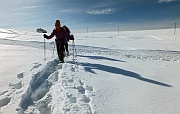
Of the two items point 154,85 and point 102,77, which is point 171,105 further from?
point 102,77

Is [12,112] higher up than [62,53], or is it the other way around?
[62,53]

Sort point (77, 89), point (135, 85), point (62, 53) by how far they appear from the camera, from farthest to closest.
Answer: point (62, 53), point (135, 85), point (77, 89)

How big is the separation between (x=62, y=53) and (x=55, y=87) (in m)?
3.60

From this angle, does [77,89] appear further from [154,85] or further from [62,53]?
[62,53]

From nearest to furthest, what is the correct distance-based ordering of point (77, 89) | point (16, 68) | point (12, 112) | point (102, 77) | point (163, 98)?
point (12, 112), point (163, 98), point (77, 89), point (102, 77), point (16, 68)

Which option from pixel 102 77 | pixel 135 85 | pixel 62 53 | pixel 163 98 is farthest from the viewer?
pixel 62 53

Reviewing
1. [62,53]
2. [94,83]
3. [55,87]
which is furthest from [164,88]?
[62,53]

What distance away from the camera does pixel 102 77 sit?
5.64m

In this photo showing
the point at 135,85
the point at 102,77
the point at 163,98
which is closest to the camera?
the point at 163,98

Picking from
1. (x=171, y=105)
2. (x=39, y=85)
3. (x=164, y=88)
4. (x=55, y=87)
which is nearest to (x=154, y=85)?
(x=164, y=88)

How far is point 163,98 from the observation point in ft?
13.2

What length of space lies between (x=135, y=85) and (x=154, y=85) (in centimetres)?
48

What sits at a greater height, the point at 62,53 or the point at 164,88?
the point at 62,53

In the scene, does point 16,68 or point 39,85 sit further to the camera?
point 16,68
